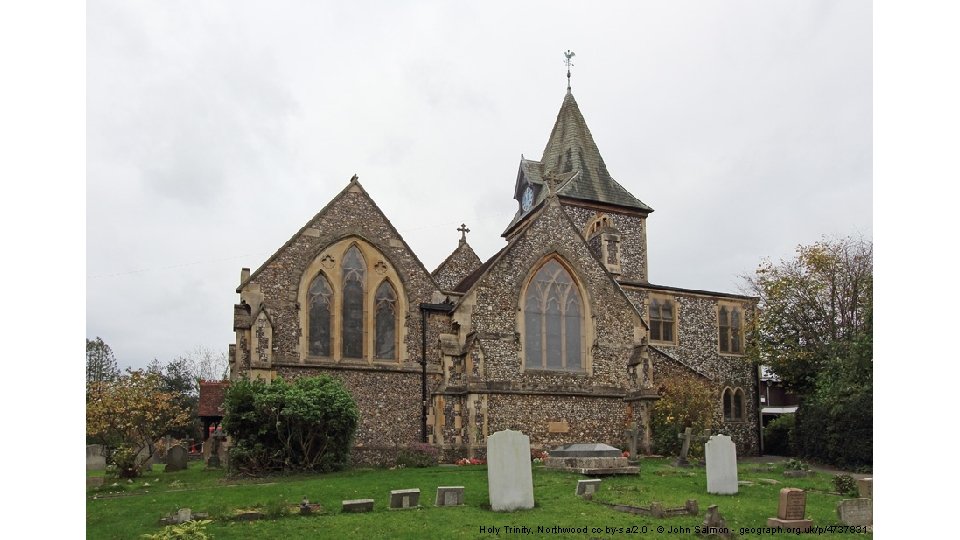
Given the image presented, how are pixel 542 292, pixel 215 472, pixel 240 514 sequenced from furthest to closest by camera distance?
pixel 542 292 < pixel 215 472 < pixel 240 514

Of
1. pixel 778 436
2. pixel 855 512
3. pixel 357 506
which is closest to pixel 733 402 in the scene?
pixel 778 436

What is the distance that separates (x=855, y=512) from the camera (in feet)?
41.7

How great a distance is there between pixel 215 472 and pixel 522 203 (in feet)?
78.6

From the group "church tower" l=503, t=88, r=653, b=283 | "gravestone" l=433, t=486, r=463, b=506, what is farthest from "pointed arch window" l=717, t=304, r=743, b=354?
"gravestone" l=433, t=486, r=463, b=506

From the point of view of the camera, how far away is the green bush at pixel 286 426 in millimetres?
19297

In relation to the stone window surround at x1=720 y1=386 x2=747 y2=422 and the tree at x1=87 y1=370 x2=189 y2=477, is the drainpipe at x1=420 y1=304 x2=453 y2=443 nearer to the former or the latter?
the tree at x1=87 y1=370 x2=189 y2=477

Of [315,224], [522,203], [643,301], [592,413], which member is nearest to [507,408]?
[592,413]

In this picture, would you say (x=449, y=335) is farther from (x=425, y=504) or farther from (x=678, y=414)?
(x=425, y=504)

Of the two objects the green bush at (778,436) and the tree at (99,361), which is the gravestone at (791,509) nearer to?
the green bush at (778,436)

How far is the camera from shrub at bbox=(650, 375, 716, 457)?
25.3 meters

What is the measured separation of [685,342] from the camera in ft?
108

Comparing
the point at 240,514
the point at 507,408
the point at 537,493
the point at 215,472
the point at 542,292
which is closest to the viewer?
the point at 240,514

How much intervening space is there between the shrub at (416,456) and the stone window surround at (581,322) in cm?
458

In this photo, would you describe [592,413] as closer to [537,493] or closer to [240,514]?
[537,493]
